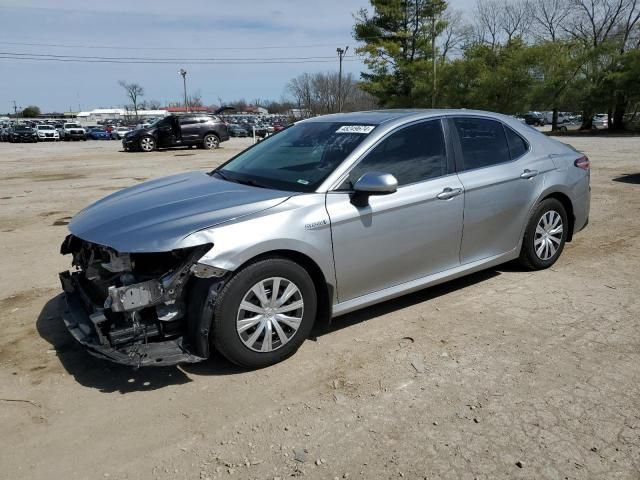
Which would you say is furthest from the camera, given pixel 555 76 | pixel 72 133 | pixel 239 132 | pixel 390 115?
pixel 239 132

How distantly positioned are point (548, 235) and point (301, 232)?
2900mm

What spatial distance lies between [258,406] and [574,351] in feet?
7.11

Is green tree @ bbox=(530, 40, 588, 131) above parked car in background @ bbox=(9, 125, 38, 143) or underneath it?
above

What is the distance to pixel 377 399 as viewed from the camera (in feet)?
10.2

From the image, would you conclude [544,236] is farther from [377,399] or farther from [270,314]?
[270,314]

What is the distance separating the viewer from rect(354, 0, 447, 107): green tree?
37.1m

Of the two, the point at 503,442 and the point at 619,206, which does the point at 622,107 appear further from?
the point at 503,442

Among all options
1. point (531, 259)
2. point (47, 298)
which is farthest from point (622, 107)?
point (47, 298)

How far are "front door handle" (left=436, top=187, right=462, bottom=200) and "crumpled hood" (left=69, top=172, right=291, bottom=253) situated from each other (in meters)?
1.27

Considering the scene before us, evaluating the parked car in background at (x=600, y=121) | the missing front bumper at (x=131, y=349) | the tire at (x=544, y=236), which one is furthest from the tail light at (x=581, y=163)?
the parked car in background at (x=600, y=121)

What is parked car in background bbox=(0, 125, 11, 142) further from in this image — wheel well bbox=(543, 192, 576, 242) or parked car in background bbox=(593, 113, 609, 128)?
parked car in background bbox=(593, 113, 609, 128)

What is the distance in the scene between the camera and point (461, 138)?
14.6 feet

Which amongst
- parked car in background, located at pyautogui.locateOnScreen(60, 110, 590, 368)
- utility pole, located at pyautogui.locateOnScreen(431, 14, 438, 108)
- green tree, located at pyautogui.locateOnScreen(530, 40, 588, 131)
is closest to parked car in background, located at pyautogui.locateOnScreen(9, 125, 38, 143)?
A: utility pole, located at pyautogui.locateOnScreen(431, 14, 438, 108)

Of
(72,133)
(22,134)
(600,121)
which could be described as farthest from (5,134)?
(600,121)
